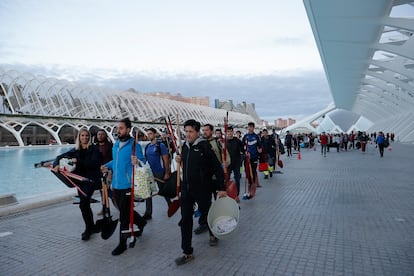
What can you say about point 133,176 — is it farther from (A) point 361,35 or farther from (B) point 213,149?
(A) point 361,35

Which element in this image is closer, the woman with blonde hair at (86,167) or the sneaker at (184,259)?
the sneaker at (184,259)

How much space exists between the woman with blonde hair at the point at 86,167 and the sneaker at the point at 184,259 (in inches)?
65.8

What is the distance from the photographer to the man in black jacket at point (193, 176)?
11.8 ft

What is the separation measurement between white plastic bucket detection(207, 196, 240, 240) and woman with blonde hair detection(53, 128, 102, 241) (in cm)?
183

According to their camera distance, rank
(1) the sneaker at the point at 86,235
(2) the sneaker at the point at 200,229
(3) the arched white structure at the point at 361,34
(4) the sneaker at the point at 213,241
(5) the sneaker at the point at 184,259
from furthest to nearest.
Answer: (3) the arched white structure at the point at 361,34, (2) the sneaker at the point at 200,229, (1) the sneaker at the point at 86,235, (4) the sneaker at the point at 213,241, (5) the sneaker at the point at 184,259

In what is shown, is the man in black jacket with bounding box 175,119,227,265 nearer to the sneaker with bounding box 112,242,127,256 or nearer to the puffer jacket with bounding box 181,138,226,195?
the puffer jacket with bounding box 181,138,226,195

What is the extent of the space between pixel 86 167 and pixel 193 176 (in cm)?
188

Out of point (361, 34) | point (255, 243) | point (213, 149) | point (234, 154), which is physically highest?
point (361, 34)

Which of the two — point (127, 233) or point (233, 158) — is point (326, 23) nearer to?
point (233, 158)

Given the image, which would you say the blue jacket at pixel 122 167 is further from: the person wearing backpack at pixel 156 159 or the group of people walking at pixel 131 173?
the person wearing backpack at pixel 156 159

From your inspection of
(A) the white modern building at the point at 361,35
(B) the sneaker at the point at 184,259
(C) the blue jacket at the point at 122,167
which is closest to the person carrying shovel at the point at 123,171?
(C) the blue jacket at the point at 122,167

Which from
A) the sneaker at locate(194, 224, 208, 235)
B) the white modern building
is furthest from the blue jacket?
the white modern building

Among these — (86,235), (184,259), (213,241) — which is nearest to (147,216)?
(86,235)

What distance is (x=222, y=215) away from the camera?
400 centimetres
